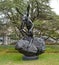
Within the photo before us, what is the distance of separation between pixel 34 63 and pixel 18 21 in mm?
5433

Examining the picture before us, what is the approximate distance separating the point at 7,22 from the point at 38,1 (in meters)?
2.55

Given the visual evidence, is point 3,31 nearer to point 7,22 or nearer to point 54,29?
point 7,22

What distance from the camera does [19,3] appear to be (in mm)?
11508

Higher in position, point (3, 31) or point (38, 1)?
point (38, 1)

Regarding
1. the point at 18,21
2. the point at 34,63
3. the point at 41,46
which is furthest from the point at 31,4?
the point at 34,63

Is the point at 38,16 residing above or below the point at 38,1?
below

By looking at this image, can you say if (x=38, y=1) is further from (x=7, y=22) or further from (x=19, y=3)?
(x=7, y=22)

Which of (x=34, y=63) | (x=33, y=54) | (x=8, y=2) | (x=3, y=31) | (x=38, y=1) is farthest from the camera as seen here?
(x=3, y=31)

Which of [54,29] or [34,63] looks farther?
[54,29]

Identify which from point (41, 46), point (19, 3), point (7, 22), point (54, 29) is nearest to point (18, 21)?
point (7, 22)

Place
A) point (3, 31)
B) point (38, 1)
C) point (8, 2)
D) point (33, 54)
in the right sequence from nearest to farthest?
point (33, 54), point (8, 2), point (38, 1), point (3, 31)

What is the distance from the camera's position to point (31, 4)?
40.3 ft

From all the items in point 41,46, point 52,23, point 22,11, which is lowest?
point 41,46

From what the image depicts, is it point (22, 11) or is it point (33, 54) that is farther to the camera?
point (22, 11)
